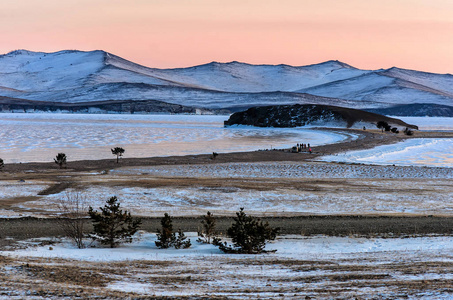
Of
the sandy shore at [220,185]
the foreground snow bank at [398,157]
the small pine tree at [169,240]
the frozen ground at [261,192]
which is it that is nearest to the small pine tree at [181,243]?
the small pine tree at [169,240]

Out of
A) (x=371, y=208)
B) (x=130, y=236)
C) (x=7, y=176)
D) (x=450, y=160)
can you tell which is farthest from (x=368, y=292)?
(x=450, y=160)

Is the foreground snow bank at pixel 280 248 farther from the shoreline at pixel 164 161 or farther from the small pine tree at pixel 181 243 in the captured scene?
the shoreline at pixel 164 161

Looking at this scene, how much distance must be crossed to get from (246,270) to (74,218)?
27.0ft

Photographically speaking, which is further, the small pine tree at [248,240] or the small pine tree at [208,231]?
the small pine tree at [208,231]

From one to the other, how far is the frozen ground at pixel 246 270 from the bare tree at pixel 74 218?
431 mm

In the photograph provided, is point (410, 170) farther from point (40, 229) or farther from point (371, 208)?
point (40, 229)

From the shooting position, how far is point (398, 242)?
14.8 metres

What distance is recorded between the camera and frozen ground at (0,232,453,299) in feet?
28.5

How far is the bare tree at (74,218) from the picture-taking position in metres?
14.2

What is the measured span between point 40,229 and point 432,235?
38.2 ft

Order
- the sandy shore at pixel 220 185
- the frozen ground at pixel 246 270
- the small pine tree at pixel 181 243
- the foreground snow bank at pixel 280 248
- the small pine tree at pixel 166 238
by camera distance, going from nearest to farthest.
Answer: the frozen ground at pixel 246 270 → the foreground snow bank at pixel 280 248 → the small pine tree at pixel 166 238 → the small pine tree at pixel 181 243 → the sandy shore at pixel 220 185

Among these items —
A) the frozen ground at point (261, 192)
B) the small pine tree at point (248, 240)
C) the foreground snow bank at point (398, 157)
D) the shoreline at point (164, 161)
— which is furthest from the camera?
the foreground snow bank at point (398, 157)

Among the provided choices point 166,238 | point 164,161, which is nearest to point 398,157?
point 164,161

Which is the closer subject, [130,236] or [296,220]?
[130,236]
